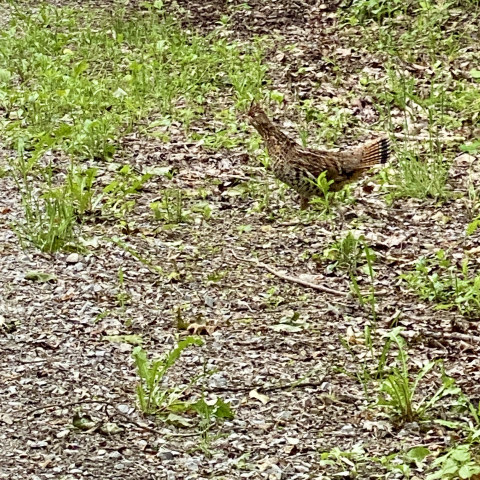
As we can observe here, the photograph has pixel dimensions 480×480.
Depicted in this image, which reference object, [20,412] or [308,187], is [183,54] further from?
[20,412]

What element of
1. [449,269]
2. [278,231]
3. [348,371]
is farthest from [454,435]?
[278,231]

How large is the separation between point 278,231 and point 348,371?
1.75 m

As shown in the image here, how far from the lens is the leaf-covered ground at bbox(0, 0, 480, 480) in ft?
11.9

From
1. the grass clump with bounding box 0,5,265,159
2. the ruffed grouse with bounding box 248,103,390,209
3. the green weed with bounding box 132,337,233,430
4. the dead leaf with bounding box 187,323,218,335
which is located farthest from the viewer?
the grass clump with bounding box 0,5,265,159

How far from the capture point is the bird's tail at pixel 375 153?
5910 millimetres

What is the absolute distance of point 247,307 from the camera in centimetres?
485

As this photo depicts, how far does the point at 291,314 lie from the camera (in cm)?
475

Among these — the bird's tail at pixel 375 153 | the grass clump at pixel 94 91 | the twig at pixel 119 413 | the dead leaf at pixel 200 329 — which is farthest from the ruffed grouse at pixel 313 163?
the twig at pixel 119 413

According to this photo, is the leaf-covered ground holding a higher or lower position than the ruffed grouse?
lower

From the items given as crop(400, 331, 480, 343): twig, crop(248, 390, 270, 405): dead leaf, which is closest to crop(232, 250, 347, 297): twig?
crop(400, 331, 480, 343): twig

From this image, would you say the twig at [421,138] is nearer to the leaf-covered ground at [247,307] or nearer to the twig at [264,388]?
the leaf-covered ground at [247,307]

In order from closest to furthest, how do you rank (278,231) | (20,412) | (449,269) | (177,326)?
(20,412) < (177,326) < (449,269) < (278,231)

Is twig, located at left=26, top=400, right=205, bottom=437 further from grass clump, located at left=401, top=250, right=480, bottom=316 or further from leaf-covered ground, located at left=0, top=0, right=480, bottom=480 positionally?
grass clump, located at left=401, top=250, right=480, bottom=316

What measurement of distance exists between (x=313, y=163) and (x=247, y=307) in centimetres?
137
